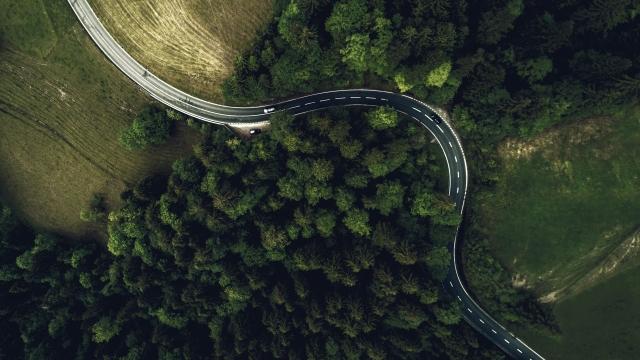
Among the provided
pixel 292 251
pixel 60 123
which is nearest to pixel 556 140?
pixel 292 251

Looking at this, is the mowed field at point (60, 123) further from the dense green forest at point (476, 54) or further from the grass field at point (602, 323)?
the grass field at point (602, 323)

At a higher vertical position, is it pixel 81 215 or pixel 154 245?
pixel 81 215

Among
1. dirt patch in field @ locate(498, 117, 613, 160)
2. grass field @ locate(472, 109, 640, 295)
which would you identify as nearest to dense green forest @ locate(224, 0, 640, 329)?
dirt patch in field @ locate(498, 117, 613, 160)

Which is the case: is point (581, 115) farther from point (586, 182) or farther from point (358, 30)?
point (358, 30)

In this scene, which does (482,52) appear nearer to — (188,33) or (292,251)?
(292,251)

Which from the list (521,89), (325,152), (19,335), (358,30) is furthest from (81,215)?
(521,89)

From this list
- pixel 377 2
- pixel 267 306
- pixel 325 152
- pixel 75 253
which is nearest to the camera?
pixel 377 2

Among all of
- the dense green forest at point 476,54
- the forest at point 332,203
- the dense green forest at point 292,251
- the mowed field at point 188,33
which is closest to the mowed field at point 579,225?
the forest at point 332,203

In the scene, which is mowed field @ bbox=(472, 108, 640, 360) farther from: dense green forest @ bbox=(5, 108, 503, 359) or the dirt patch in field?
dense green forest @ bbox=(5, 108, 503, 359)
